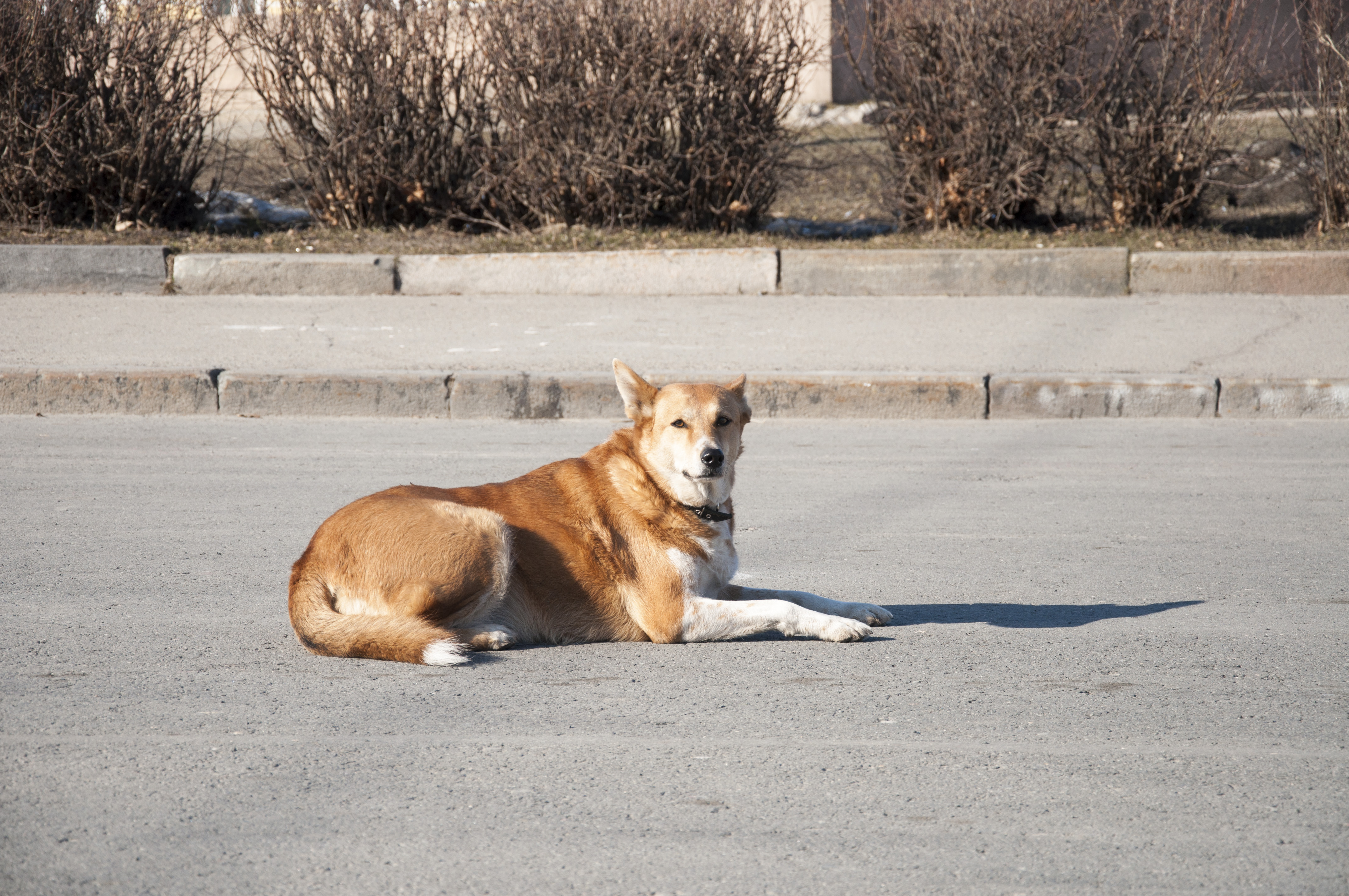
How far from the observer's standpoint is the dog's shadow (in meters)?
4.70

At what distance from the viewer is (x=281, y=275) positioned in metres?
11.2

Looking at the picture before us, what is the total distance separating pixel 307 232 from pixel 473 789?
10.4 m

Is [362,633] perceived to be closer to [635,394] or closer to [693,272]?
[635,394]

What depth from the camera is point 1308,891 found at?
2.75 m

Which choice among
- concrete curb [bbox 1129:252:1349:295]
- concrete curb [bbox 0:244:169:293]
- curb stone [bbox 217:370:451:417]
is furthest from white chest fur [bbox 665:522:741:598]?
concrete curb [bbox 0:244:169:293]

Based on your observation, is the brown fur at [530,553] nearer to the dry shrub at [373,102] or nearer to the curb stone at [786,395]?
the curb stone at [786,395]

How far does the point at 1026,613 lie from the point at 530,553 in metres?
1.98

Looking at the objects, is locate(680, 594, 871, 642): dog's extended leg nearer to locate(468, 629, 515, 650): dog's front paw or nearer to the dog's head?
the dog's head

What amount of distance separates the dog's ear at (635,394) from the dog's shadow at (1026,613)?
127 cm

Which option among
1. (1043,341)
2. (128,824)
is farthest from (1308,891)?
(1043,341)

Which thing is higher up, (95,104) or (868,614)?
(95,104)

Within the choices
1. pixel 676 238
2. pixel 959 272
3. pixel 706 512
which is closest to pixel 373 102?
pixel 676 238

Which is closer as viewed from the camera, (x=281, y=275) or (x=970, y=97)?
(x=281, y=275)

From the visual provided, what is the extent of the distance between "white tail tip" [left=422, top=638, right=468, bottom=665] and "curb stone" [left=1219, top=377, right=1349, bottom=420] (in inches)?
264
